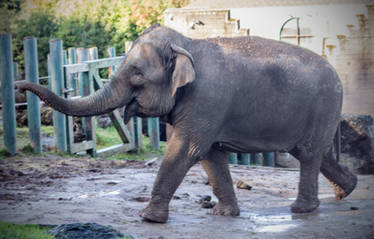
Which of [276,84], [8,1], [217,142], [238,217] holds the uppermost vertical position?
[8,1]

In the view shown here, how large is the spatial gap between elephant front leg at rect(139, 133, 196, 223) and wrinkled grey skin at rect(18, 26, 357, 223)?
0.01m

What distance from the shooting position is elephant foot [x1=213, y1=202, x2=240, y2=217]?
744 cm

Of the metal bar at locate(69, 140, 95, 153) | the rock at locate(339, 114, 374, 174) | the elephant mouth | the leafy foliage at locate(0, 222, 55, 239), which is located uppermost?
the elephant mouth

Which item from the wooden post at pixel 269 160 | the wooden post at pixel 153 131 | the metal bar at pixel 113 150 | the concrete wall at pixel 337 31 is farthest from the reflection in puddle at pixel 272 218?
the concrete wall at pixel 337 31

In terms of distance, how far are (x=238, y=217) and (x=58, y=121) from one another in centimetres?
478

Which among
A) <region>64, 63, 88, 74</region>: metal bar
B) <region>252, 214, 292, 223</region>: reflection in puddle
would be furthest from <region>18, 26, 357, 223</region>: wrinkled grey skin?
<region>64, 63, 88, 74</region>: metal bar

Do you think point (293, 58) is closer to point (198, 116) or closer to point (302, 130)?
point (302, 130)

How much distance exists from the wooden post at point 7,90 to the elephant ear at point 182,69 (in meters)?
4.40

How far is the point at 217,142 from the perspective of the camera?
23.8 feet

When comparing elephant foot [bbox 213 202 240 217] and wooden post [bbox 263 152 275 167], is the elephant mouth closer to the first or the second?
elephant foot [bbox 213 202 240 217]

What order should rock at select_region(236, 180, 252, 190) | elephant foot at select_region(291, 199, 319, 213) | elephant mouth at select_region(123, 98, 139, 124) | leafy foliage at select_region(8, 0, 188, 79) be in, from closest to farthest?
elephant mouth at select_region(123, 98, 139, 124), elephant foot at select_region(291, 199, 319, 213), rock at select_region(236, 180, 252, 190), leafy foliage at select_region(8, 0, 188, 79)

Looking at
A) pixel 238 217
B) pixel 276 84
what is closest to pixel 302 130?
pixel 276 84

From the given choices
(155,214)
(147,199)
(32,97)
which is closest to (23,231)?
(155,214)

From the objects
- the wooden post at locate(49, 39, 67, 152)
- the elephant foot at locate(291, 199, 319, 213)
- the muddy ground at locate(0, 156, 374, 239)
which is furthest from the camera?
the wooden post at locate(49, 39, 67, 152)
